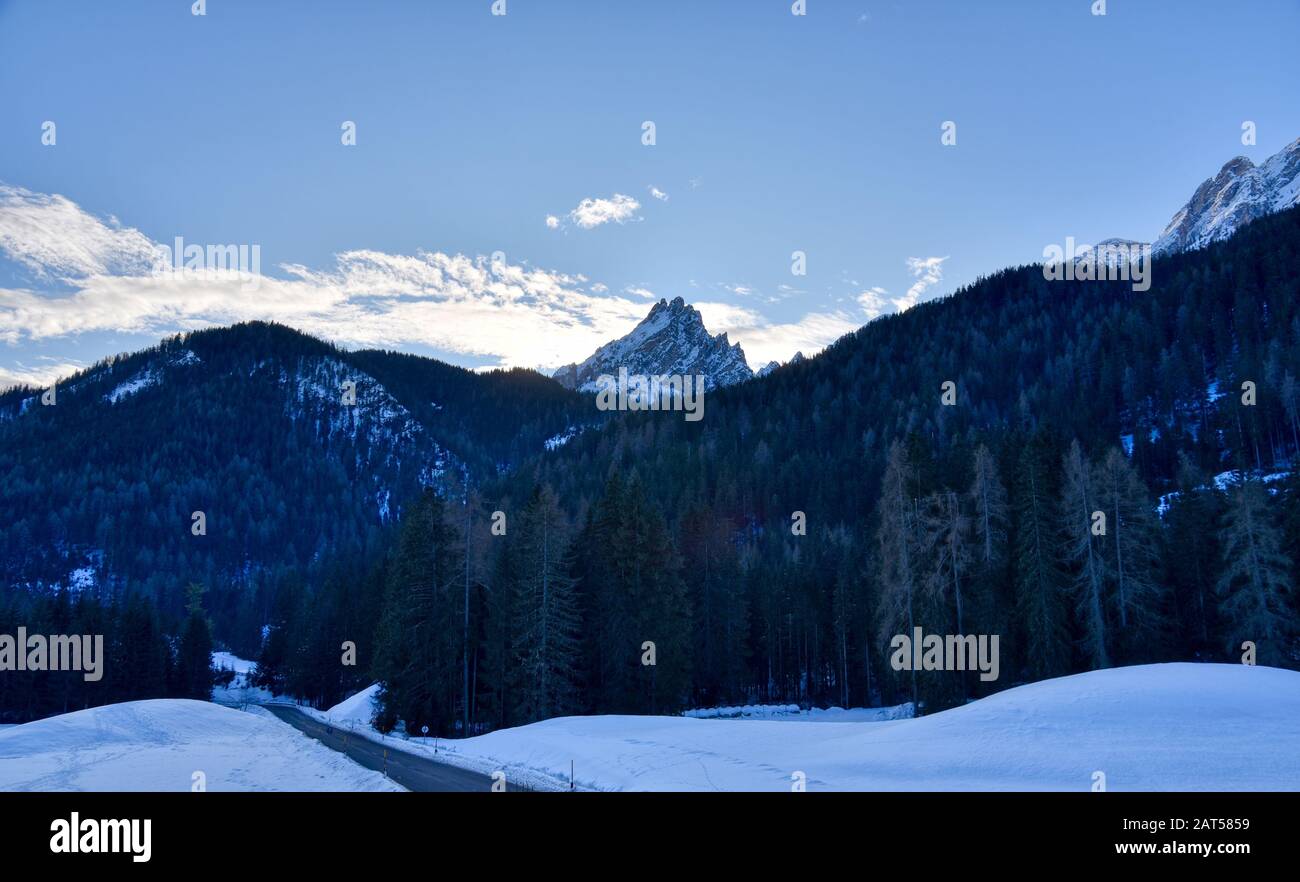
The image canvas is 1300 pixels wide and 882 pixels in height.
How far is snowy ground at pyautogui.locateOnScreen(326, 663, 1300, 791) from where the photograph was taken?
1595 cm

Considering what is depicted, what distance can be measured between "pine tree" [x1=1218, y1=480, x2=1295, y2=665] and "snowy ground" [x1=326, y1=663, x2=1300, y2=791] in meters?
21.7

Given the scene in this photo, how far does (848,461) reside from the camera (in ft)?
462

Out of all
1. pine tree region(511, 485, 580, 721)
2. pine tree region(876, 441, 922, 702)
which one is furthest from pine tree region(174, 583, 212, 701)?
pine tree region(876, 441, 922, 702)

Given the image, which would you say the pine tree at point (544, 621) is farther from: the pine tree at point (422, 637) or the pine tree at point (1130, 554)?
the pine tree at point (1130, 554)

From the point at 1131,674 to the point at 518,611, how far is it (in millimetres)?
31201

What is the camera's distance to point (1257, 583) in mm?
41094

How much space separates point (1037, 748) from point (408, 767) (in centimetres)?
2146

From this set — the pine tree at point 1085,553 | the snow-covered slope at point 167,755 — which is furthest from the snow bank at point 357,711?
the pine tree at point 1085,553

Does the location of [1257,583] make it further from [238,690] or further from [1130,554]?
[238,690]

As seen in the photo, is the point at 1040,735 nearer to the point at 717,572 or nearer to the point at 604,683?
the point at 604,683

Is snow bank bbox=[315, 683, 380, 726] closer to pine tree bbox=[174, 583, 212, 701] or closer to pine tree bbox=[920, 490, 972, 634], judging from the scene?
pine tree bbox=[174, 583, 212, 701]

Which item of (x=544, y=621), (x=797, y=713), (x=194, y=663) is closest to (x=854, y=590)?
(x=797, y=713)

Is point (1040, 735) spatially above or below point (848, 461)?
below
